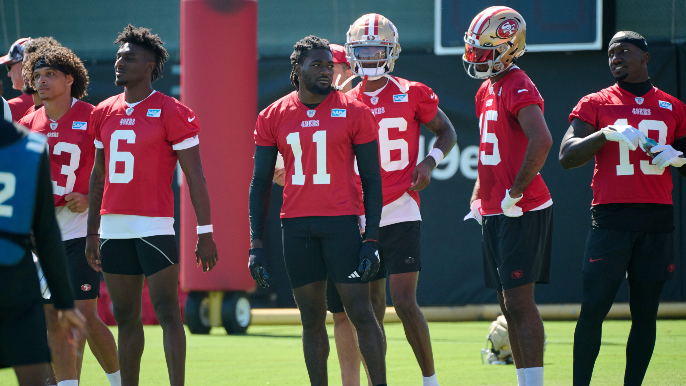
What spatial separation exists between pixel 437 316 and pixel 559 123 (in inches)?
106

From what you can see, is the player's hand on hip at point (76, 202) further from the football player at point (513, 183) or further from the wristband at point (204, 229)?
the football player at point (513, 183)

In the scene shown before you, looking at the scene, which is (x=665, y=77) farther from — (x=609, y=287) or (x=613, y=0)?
(x=609, y=287)

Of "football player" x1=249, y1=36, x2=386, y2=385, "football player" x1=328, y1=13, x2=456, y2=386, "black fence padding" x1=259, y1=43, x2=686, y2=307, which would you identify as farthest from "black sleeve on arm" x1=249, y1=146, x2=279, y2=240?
"black fence padding" x1=259, y1=43, x2=686, y2=307

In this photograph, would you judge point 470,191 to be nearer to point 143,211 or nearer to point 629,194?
point 629,194

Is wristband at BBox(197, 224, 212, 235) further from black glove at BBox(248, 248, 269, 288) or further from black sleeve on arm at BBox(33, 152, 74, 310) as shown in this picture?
black sleeve on arm at BBox(33, 152, 74, 310)

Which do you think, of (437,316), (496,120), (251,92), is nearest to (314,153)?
(496,120)

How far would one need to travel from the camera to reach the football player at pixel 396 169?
14.3 ft

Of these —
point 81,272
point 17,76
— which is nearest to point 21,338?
point 81,272

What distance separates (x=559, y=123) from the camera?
9.66m

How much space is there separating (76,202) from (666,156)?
3.14 metres

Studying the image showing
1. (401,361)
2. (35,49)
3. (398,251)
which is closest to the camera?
(398,251)

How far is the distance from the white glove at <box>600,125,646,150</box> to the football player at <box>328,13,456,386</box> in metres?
0.92

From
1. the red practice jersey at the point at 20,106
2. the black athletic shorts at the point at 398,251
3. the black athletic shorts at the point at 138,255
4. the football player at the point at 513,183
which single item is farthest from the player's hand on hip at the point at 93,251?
the football player at the point at 513,183

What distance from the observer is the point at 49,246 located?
255 cm
